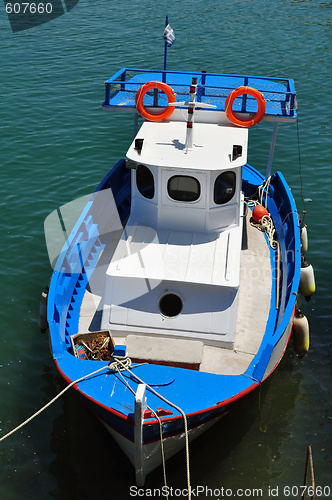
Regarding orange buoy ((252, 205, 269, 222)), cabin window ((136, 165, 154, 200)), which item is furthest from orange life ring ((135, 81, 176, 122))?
orange buoy ((252, 205, 269, 222))

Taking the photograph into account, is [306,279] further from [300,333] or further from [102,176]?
[102,176]

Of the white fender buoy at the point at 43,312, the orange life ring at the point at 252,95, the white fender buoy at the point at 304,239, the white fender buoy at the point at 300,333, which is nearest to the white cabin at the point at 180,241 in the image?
the orange life ring at the point at 252,95

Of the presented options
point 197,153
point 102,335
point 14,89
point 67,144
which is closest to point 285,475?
point 102,335

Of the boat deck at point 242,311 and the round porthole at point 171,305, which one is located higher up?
the round porthole at point 171,305

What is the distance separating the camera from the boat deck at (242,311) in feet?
32.0

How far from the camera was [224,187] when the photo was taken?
11312 mm

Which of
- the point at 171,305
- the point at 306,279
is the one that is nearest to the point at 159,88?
the point at 171,305

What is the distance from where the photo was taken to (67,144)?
2039 centimetres

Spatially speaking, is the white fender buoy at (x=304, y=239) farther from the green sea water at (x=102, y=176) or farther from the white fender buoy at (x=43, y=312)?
the white fender buoy at (x=43, y=312)

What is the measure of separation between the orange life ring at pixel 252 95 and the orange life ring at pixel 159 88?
1327 mm

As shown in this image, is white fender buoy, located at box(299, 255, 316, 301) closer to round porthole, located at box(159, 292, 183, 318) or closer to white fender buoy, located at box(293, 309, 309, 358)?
white fender buoy, located at box(293, 309, 309, 358)

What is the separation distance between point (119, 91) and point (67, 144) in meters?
6.85

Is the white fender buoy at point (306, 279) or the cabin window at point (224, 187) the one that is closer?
the cabin window at point (224, 187)

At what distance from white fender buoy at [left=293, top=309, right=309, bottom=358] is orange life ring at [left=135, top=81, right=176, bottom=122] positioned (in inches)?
219
